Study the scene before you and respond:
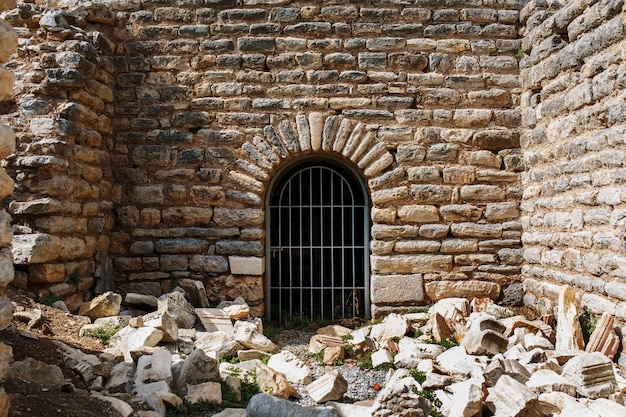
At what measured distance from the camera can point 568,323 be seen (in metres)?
5.18

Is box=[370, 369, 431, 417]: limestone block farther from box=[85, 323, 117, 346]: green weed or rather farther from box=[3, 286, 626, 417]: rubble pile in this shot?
box=[85, 323, 117, 346]: green weed

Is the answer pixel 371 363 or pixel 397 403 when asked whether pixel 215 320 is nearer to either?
pixel 371 363

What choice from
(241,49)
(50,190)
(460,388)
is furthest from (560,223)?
(50,190)

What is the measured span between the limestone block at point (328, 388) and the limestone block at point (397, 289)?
2.00m

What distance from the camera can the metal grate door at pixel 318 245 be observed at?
691 centimetres

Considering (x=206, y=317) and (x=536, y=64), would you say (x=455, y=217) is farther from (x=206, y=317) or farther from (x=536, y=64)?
(x=206, y=317)

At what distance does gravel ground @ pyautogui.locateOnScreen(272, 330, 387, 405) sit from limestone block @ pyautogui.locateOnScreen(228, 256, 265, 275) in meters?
0.79

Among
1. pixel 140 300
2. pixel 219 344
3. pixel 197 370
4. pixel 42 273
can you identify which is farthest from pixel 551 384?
pixel 42 273

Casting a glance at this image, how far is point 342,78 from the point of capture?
21.6 ft

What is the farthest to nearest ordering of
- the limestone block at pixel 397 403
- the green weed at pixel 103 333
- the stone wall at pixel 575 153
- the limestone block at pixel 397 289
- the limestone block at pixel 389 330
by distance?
the limestone block at pixel 397 289 → the limestone block at pixel 389 330 → the green weed at pixel 103 333 → the stone wall at pixel 575 153 → the limestone block at pixel 397 403

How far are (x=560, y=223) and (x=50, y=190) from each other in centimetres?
525

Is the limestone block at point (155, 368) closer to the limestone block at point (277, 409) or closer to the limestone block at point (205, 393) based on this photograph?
the limestone block at point (205, 393)

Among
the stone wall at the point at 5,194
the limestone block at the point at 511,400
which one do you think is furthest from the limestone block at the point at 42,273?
the limestone block at the point at 511,400

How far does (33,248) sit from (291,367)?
275cm
